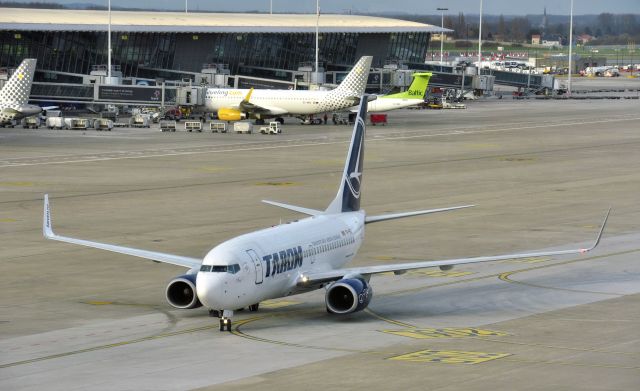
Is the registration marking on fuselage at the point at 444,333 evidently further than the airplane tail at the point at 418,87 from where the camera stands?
No

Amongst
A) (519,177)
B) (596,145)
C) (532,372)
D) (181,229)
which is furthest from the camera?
(596,145)

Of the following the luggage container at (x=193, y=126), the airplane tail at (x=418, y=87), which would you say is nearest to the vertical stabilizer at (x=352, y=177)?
the luggage container at (x=193, y=126)

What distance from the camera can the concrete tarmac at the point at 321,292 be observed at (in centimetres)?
3609

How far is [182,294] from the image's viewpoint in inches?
1646

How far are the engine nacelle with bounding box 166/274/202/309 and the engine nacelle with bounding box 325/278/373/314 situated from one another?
4247mm

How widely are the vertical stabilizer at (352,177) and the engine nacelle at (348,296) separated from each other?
21.2ft

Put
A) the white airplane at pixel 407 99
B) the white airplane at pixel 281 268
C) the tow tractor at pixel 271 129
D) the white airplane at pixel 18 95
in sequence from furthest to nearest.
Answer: the white airplane at pixel 407 99
the tow tractor at pixel 271 129
the white airplane at pixel 18 95
the white airplane at pixel 281 268

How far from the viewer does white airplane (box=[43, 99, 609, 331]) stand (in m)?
39.5

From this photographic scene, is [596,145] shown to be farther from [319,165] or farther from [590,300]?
[590,300]

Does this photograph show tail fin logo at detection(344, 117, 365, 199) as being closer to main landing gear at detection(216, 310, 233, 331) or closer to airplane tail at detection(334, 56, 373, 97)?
main landing gear at detection(216, 310, 233, 331)

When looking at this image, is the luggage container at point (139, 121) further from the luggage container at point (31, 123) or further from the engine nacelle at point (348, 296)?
the engine nacelle at point (348, 296)

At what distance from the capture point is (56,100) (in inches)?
6063

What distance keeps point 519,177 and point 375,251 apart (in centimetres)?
3534

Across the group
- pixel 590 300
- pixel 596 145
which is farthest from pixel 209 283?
pixel 596 145
